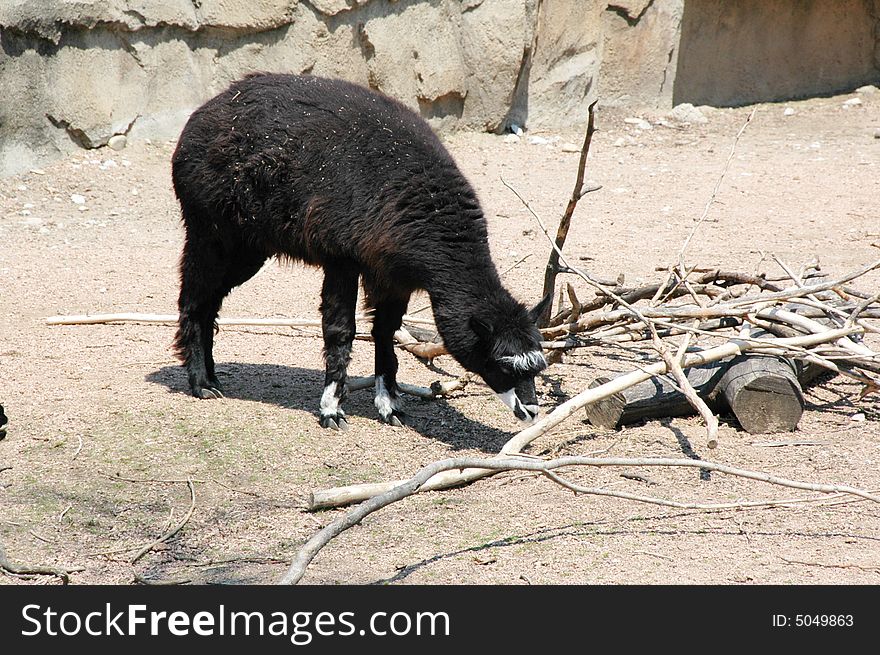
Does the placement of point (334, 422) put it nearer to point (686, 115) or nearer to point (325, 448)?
point (325, 448)

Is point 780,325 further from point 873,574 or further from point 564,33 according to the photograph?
point 564,33

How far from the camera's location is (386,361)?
6.08 meters

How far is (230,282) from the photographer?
6.42 metres

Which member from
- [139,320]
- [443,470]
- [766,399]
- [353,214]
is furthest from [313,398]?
[766,399]

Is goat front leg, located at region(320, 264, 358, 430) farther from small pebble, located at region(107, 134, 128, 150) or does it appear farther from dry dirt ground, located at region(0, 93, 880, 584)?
small pebble, located at region(107, 134, 128, 150)

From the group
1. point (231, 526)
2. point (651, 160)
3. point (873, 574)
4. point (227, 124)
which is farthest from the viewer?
point (651, 160)

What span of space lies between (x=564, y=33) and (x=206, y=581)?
11.0 m

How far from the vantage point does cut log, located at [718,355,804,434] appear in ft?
18.0

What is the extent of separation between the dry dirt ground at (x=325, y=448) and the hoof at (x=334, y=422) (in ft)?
0.18

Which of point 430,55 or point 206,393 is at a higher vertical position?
point 430,55

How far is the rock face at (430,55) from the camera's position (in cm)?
1081

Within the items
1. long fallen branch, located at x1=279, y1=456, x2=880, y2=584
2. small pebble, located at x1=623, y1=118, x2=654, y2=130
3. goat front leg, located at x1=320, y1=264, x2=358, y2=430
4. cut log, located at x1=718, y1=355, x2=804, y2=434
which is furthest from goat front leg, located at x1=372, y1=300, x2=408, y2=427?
small pebble, located at x1=623, y1=118, x2=654, y2=130

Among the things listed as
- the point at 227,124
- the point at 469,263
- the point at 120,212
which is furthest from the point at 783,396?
the point at 120,212

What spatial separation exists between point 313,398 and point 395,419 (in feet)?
2.05
